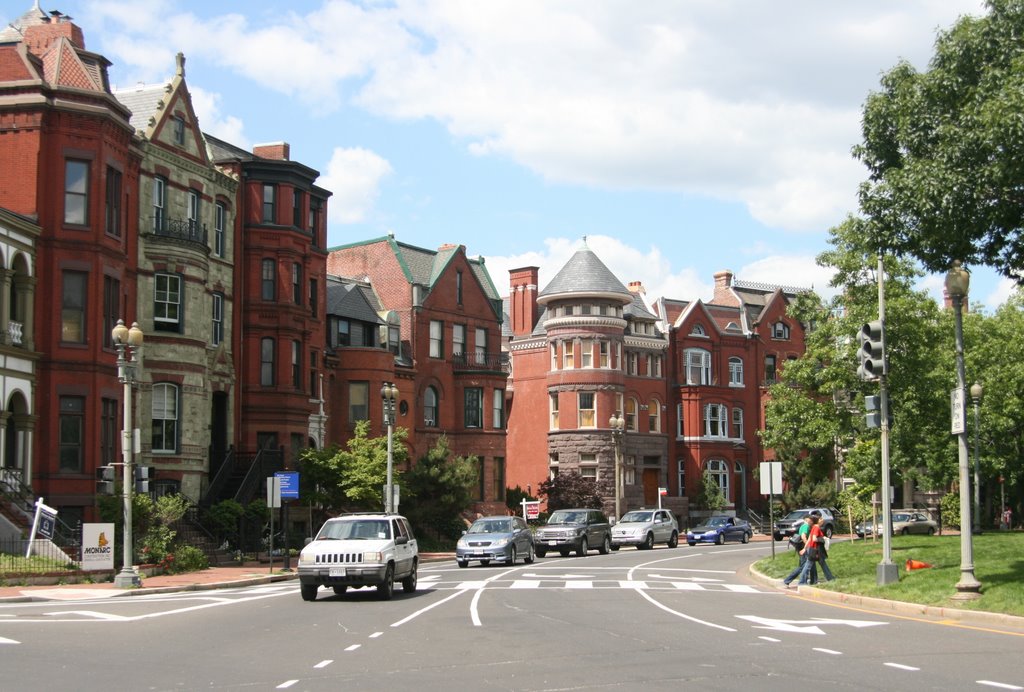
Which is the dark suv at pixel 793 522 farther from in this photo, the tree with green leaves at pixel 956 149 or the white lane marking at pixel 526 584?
the tree with green leaves at pixel 956 149

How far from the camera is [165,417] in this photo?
1534 inches

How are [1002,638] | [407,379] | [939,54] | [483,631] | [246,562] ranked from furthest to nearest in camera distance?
1. [407,379]
2. [246,562]
3. [939,54]
4. [483,631]
5. [1002,638]

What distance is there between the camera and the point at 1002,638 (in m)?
15.6

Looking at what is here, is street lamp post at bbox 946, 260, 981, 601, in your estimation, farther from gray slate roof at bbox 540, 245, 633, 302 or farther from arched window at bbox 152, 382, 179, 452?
gray slate roof at bbox 540, 245, 633, 302

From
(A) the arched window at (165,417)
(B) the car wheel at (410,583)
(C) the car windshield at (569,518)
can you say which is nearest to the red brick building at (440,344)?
(C) the car windshield at (569,518)

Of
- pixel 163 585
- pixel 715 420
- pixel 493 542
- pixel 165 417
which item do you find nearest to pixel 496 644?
pixel 163 585

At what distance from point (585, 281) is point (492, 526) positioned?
33958mm

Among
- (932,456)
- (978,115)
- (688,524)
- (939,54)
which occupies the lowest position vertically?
(688,524)

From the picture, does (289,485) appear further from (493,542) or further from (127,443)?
(127,443)

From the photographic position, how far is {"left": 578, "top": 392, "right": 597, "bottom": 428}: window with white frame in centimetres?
6838

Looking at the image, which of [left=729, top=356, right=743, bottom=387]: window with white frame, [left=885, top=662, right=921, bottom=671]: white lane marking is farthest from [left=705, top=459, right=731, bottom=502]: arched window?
[left=885, top=662, right=921, bottom=671]: white lane marking

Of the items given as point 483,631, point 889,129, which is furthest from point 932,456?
point 483,631

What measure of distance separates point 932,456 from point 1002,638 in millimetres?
28582

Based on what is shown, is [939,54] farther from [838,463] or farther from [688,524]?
[688,524]
